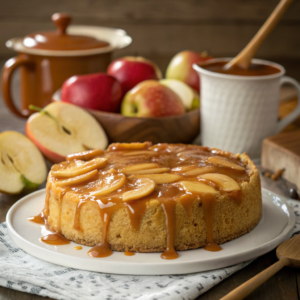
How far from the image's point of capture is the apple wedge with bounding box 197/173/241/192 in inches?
39.0

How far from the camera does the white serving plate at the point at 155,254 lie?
2.85 ft

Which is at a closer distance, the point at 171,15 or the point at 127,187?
the point at 127,187

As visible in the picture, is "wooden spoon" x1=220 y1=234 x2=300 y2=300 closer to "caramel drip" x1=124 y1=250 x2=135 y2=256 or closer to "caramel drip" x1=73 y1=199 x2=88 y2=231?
"caramel drip" x1=124 y1=250 x2=135 y2=256

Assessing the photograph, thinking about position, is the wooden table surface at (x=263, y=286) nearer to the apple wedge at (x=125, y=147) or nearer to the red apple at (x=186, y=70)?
the apple wedge at (x=125, y=147)

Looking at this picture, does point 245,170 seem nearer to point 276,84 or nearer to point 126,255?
point 126,255

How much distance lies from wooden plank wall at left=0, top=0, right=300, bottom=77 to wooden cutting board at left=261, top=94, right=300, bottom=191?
1.78 m

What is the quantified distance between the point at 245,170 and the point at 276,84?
570mm

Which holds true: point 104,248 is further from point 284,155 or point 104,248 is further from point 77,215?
point 284,155

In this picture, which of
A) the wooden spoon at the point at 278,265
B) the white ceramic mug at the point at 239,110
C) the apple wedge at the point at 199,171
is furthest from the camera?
the white ceramic mug at the point at 239,110

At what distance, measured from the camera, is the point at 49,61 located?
187cm

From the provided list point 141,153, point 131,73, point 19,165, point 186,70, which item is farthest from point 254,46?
point 19,165

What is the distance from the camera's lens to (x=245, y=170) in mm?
1117

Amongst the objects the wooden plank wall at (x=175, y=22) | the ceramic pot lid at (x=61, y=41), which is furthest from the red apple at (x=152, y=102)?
the wooden plank wall at (x=175, y=22)

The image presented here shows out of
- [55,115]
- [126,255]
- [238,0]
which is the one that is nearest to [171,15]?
[238,0]
